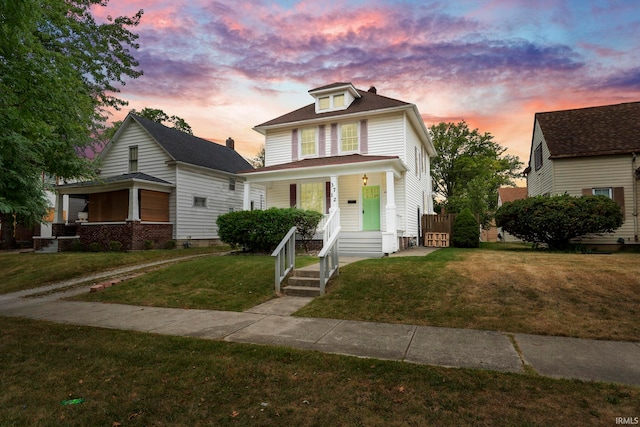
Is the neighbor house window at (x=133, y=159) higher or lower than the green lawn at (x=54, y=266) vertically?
higher

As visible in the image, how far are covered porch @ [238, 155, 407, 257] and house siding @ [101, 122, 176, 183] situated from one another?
702 cm

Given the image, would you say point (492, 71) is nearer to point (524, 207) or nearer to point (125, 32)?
point (524, 207)

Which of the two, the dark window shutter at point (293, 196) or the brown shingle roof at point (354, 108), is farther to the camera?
the dark window shutter at point (293, 196)

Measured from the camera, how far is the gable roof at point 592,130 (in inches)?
602

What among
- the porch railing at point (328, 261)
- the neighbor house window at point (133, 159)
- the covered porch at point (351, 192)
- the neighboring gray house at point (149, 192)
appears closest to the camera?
the porch railing at point (328, 261)

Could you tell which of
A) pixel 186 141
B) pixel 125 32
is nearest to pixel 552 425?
pixel 125 32

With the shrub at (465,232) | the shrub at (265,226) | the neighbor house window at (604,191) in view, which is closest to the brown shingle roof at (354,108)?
the shrub at (265,226)

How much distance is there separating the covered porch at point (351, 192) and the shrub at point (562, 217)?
4.74 m

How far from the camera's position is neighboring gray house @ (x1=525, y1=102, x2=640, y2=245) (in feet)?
48.9

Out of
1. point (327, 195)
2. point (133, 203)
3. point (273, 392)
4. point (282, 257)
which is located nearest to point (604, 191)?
point (327, 195)

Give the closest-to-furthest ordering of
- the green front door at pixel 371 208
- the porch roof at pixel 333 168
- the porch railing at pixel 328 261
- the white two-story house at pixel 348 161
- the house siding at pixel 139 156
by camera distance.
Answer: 1. the porch railing at pixel 328 261
2. the porch roof at pixel 333 168
3. the white two-story house at pixel 348 161
4. the green front door at pixel 371 208
5. the house siding at pixel 139 156

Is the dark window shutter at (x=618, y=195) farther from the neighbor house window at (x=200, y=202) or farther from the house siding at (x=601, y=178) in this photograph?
the neighbor house window at (x=200, y=202)

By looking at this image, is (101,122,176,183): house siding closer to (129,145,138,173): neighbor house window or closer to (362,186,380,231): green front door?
(129,145,138,173): neighbor house window

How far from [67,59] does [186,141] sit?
53.0ft
